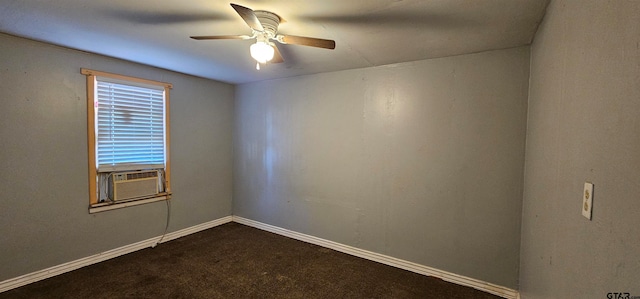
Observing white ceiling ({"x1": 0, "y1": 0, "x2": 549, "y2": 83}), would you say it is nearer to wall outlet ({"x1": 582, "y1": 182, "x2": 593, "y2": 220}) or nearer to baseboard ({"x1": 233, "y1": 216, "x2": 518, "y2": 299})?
wall outlet ({"x1": 582, "y1": 182, "x2": 593, "y2": 220})

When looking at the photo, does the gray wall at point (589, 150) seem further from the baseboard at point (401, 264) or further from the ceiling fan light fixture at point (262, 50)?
the ceiling fan light fixture at point (262, 50)

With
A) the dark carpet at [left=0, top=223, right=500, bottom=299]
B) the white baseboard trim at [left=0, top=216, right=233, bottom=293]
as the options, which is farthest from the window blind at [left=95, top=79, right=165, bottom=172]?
the dark carpet at [left=0, top=223, right=500, bottom=299]

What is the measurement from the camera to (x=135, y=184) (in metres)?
3.20

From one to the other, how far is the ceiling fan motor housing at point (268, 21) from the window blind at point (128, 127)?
2.24m

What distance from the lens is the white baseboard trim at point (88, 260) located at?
242cm

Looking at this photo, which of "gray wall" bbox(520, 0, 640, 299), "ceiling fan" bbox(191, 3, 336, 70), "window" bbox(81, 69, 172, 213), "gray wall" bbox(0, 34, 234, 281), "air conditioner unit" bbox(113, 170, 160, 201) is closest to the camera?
"gray wall" bbox(520, 0, 640, 299)

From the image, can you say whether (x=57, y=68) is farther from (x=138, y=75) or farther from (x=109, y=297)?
(x=109, y=297)

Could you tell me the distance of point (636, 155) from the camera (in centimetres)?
66

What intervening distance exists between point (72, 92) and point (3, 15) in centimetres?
91

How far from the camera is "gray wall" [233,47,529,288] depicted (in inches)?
94.7

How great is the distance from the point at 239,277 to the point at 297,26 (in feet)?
7.90

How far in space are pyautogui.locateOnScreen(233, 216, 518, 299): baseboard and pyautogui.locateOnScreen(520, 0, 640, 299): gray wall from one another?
0.91 metres

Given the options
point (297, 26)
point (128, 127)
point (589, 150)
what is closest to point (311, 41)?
point (297, 26)

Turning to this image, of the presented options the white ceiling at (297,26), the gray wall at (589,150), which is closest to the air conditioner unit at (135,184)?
the white ceiling at (297,26)
